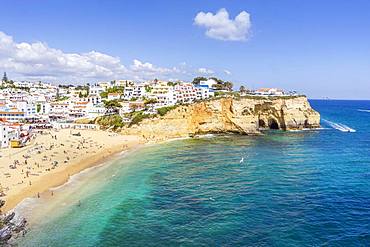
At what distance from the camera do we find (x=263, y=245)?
69.9ft

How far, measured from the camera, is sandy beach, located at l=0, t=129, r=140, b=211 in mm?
34031

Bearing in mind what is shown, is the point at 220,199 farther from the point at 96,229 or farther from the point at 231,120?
the point at 231,120

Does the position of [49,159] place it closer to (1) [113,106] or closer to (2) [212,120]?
(2) [212,120]

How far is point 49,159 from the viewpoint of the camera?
4750 cm

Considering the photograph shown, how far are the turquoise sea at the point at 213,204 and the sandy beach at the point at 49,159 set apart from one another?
276cm

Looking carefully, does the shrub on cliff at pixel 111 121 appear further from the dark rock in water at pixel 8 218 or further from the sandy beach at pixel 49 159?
the dark rock in water at pixel 8 218

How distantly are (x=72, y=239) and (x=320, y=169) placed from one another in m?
32.8

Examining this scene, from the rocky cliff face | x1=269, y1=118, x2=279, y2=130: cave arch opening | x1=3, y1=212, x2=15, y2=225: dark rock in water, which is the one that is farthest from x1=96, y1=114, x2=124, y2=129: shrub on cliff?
x1=3, y1=212, x2=15, y2=225: dark rock in water

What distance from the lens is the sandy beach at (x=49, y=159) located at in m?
34.0

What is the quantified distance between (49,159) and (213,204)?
2914cm

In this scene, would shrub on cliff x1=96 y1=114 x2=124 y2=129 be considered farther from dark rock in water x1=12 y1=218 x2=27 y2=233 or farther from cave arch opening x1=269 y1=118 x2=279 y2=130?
dark rock in water x1=12 y1=218 x2=27 y2=233

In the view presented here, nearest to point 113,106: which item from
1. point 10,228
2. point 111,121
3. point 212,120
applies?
point 111,121

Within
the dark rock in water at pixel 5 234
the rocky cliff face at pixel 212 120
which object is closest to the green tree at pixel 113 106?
the rocky cliff face at pixel 212 120

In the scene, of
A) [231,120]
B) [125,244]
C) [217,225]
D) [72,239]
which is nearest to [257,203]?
[217,225]
